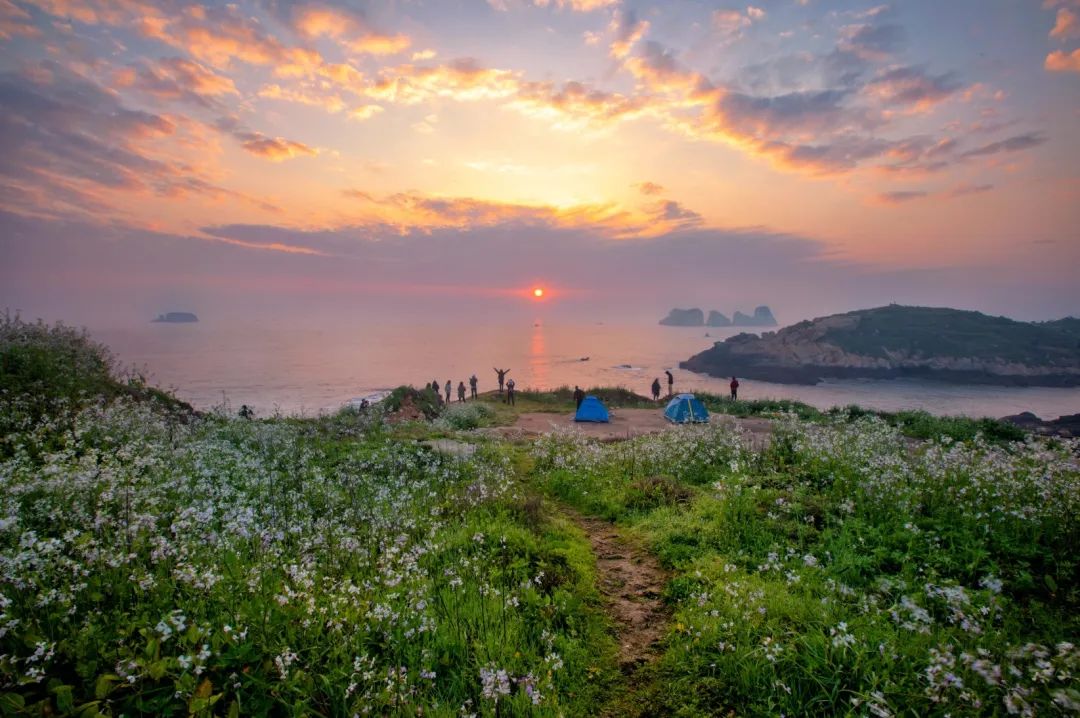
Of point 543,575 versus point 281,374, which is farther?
point 281,374

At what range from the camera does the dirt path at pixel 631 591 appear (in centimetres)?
682

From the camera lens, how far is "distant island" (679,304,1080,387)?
11769cm

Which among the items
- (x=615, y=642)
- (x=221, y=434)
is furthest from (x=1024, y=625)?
(x=221, y=434)

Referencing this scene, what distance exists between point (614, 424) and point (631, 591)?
76.4 feet

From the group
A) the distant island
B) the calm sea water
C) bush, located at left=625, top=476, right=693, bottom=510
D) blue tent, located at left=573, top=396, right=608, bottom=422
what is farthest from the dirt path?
the distant island

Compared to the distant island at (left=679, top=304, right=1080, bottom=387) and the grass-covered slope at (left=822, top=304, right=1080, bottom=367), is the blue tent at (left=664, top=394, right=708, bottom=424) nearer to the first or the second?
the distant island at (left=679, top=304, right=1080, bottom=387)

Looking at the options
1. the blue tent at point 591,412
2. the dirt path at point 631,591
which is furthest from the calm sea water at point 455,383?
the dirt path at point 631,591

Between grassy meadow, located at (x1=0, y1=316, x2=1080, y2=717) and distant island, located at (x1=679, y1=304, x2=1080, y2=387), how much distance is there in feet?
408

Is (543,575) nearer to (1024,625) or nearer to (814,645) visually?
(814,645)

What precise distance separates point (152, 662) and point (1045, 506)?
13907mm

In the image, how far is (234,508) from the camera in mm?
8055

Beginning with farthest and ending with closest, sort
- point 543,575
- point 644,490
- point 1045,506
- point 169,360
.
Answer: point 169,360 → point 644,490 → point 1045,506 → point 543,575

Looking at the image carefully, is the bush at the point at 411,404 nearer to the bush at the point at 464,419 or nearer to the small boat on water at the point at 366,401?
the small boat on water at the point at 366,401

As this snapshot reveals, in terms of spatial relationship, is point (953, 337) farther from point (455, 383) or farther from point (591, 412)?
point (591, 412)
